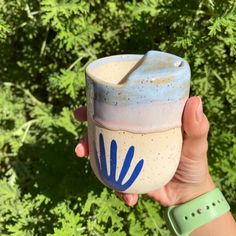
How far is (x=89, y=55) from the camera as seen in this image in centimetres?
242

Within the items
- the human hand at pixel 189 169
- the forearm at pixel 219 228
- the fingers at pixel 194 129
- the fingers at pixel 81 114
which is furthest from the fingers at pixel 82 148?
the forearm at pixel 219 228

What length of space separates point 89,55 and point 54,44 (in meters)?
0.26

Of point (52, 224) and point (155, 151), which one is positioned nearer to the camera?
point (155, 151)

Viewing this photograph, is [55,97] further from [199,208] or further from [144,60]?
[144,60]

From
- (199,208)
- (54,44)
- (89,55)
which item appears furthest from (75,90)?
(199,208)

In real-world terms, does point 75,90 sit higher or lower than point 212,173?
higher

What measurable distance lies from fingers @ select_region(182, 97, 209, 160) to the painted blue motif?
164 mm

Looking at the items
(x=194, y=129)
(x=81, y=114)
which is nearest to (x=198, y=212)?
(x=194, y=129)

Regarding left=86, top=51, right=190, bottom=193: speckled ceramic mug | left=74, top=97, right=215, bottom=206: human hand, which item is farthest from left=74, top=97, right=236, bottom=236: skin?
left=86, top=51, right=190, bottom=193: speckled ceramic mug

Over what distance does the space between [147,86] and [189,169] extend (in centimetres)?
56

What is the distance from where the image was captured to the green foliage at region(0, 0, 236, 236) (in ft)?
6.72

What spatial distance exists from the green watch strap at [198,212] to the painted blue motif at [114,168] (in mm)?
309

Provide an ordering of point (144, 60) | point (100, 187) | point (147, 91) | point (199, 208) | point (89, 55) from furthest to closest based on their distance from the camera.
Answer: point (89, 55)
point (100, 187)
point (199, 208)
point (144, 60)
point (147, 91)

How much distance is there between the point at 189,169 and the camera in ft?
5.54
